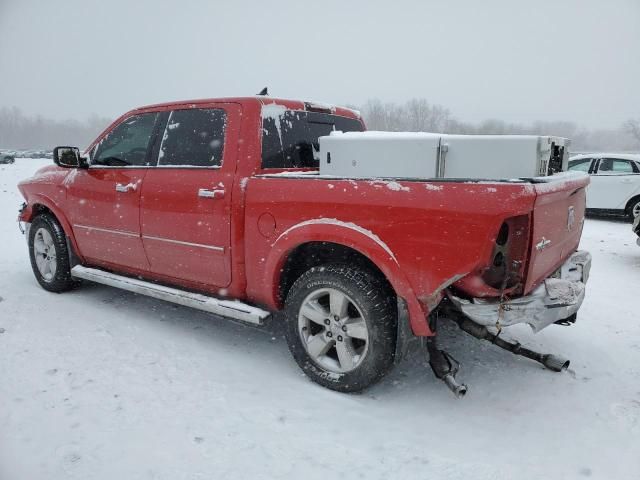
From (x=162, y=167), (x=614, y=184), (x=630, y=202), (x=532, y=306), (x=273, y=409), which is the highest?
(x=162, y=167)

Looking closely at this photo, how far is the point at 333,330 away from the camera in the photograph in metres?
2.99

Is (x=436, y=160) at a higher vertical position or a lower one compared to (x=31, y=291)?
higher

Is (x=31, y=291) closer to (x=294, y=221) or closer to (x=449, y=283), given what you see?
(x=294, y=221)

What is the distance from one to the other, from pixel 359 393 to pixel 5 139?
153677mm

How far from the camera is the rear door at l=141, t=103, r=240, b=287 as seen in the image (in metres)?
3.37

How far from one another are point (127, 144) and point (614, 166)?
1072cm

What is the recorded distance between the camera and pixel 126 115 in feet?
13.8

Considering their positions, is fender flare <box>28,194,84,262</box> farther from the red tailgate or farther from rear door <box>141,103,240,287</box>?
the red tailgate

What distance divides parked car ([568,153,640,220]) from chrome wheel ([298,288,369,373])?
9.71 m

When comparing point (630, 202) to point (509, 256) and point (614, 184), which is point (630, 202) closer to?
point (614, 184)

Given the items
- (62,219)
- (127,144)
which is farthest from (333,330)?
(62,219)

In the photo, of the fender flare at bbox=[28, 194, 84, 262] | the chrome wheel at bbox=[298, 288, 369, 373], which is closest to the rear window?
the chrome wheel at bbox=[298, 288, 369, 373]

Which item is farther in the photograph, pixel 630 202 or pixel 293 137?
pixel 630 202

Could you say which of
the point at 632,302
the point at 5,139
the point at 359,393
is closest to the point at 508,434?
the point at 359,393
